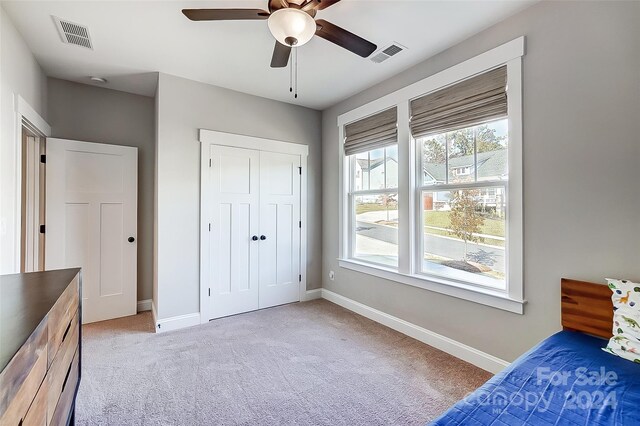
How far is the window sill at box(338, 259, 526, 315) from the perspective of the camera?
2188 millimetres

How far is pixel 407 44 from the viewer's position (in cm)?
254

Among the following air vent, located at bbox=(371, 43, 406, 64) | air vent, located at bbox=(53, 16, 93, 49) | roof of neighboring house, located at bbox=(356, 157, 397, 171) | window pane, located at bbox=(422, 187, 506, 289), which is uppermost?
air vent, located at bbox=(371, 43, 406, 64)

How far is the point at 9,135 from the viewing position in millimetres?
2201

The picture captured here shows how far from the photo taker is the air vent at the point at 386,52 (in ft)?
8.48

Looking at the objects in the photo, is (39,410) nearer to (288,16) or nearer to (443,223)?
(288,16)

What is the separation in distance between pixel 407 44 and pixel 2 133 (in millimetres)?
3187

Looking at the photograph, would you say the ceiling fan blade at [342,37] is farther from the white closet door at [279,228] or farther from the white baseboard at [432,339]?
the white baseboard at [432,339]

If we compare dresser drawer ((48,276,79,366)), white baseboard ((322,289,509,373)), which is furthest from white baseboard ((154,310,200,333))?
white baseboard ((322,289,509,373))

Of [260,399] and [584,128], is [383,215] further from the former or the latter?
[260,399]

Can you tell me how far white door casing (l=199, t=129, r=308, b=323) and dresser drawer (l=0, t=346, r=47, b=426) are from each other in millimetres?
2335

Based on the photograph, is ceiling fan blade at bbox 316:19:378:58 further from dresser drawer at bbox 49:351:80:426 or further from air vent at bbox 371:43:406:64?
dresser drawer at bbox 49:351:80:426

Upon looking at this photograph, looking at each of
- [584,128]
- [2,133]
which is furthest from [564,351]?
[2,133]

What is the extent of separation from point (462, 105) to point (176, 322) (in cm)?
351

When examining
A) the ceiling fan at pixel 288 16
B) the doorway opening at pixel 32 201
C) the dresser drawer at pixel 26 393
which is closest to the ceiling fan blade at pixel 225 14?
the ceiling fan at pixel 288 16
